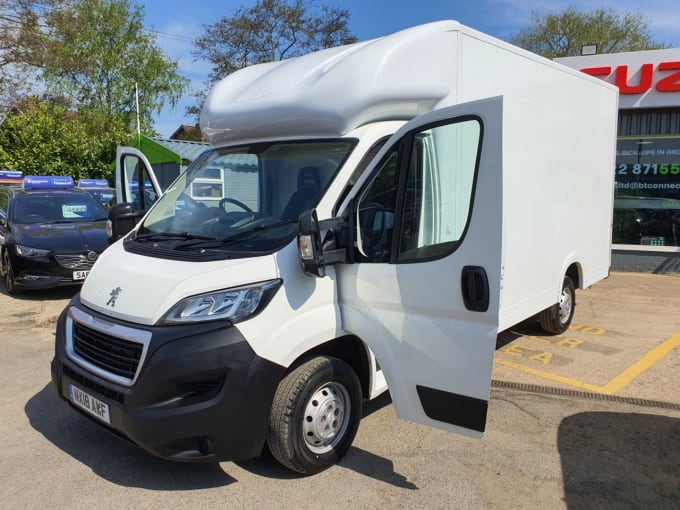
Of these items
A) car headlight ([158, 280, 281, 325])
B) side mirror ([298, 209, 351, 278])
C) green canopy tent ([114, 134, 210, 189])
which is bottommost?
car headlight ([158, 280, 281, 325])

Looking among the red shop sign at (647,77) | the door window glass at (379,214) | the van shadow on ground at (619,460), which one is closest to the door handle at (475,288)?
the door window glass at (379,214)

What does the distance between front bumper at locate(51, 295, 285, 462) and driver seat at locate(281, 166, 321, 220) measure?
0.90 meters

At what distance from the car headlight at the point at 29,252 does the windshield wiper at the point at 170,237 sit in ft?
16.4

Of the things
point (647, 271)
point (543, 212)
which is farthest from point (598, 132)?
point (647, 271)

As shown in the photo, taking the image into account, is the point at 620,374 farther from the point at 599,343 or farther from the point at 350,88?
the point at 350,88

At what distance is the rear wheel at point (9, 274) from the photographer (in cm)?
817

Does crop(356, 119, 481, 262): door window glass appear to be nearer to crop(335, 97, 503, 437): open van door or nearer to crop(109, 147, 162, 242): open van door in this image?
crop(335, 97, 503, 437): open van door

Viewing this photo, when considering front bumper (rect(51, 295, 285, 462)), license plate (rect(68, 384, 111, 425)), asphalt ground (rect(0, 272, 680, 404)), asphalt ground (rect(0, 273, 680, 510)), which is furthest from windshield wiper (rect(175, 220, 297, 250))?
asphalt ground (rect(0, 272, 680, 404))

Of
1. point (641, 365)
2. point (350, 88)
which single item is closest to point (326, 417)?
point (350, 88)

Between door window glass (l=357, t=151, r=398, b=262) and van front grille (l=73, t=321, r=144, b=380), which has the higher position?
door window glass (l=357, t=151, r=398, b=262)

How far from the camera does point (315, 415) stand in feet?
10.6

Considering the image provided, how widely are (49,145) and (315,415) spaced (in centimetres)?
2188

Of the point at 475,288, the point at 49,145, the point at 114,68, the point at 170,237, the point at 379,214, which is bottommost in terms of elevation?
the point at 475,288

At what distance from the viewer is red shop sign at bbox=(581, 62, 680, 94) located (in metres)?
9.76
